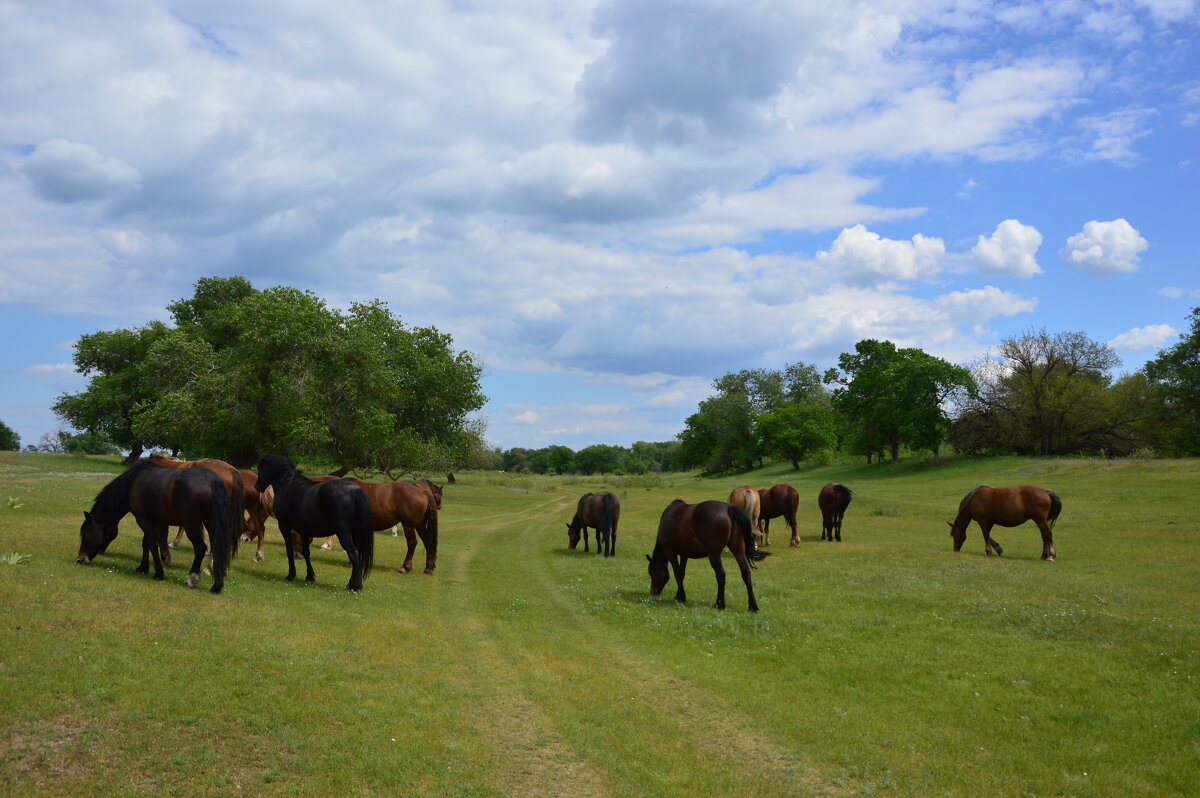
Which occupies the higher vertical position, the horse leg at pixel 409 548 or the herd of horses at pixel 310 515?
the herd of horses at pixel 310 515

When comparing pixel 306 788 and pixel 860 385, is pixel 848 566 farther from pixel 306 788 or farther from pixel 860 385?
pixel 860 385

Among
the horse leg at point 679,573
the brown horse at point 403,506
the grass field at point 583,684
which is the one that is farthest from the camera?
the brown horse at point 403,506

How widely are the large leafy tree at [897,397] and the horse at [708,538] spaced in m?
58.0

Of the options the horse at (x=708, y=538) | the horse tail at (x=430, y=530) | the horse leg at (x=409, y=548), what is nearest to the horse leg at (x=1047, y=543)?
the horse at (x=708, y=538)

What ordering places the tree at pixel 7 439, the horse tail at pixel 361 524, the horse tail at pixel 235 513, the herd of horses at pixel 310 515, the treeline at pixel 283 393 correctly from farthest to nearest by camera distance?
the tree at pixel 7 439 → the treeline at pixel 283 393 → the horse tail at pixel 361 524 → the horse tail at pixel 235 513 → the herd of horses at pixel 310 515

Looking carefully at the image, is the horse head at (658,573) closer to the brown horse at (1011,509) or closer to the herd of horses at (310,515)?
the herd of horses at (310,515)

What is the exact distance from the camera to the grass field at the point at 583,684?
6.15 m

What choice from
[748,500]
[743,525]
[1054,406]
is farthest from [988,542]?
[1054,406]

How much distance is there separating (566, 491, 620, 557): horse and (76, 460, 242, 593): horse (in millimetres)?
12420

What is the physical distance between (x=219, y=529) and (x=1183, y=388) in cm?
7107

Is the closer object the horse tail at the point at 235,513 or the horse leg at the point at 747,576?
the horse tail at the point at 235,513

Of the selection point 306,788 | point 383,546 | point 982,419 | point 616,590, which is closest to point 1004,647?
point 616,590

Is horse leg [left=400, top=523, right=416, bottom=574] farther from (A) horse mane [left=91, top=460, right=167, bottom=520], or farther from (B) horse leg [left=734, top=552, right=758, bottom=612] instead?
(B) horse leg [left=734, top=552, right=758, bottom=612]

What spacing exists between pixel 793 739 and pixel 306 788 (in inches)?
200
